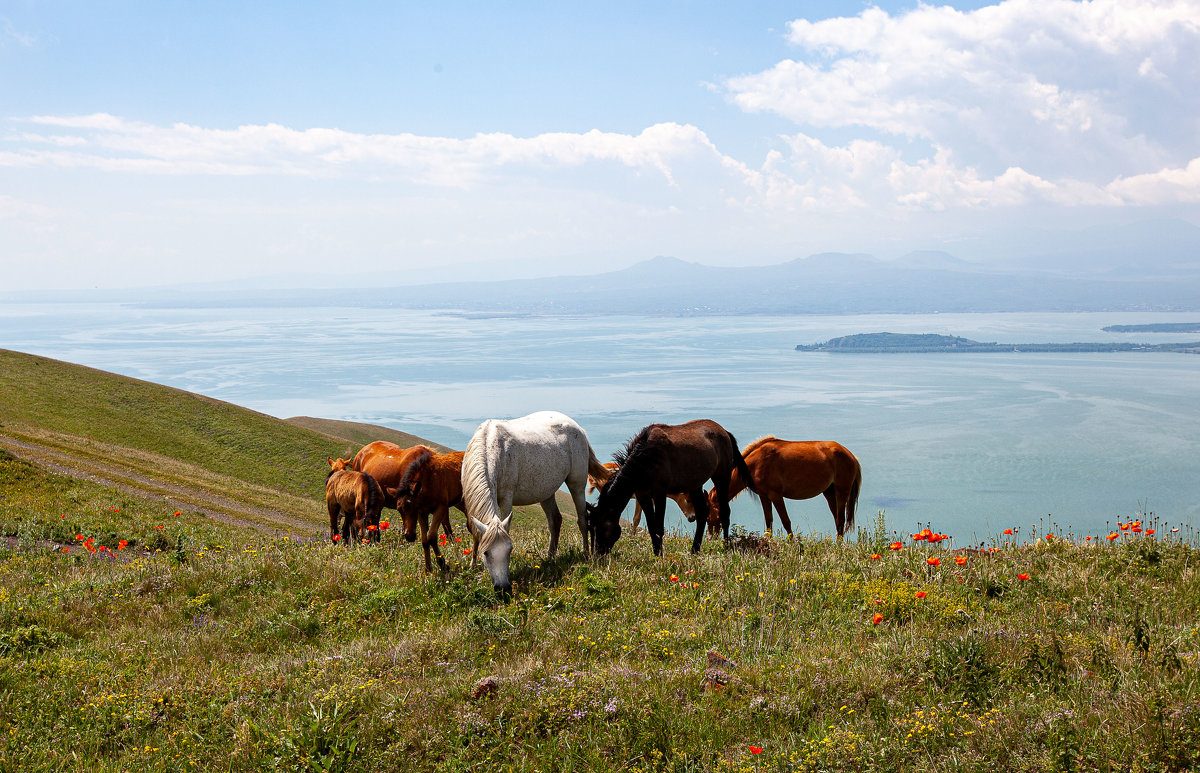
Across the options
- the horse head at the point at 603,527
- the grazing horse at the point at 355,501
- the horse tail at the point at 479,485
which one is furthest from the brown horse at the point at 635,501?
the grazing horse at the point at 355,501

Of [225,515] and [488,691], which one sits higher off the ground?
[488,691]

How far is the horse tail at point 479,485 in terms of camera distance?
8.18m

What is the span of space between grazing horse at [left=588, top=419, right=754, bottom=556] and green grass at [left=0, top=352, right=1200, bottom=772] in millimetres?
617

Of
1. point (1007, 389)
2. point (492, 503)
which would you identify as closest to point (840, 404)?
point (1007, 389)

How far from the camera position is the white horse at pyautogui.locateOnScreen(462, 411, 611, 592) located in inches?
307

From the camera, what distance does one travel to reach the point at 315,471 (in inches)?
1847

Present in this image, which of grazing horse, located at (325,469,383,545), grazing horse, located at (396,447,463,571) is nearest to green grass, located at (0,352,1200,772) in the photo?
grazing horse, located at (396,447,463,571)

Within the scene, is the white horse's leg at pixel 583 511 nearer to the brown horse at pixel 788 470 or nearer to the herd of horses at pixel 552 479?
the herd of horses at pixel 552 479

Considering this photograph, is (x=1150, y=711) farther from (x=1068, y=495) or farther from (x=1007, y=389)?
(x=1007, y=389)

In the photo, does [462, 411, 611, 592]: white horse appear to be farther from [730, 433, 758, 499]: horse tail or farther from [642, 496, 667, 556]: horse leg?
[730, 433, 758, 499]: horse tail

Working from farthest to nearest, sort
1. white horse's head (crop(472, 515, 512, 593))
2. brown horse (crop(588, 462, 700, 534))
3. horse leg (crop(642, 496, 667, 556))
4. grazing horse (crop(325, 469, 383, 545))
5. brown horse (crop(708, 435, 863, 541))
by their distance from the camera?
brown horse (crop(708, 435, 863, 541))
grazing horse (crop(325, 469, 383, 545))
brown horse (crop(588, 462, 700, 534))
horse leg (crop(642, 496, 667, 556))
white horse's head (crop(472, 515, 512, 593))

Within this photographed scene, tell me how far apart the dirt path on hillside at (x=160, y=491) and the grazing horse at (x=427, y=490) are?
17588 mm

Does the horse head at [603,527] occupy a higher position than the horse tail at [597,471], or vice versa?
the horse tail at [597,471]

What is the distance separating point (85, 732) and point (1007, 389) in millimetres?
196584
